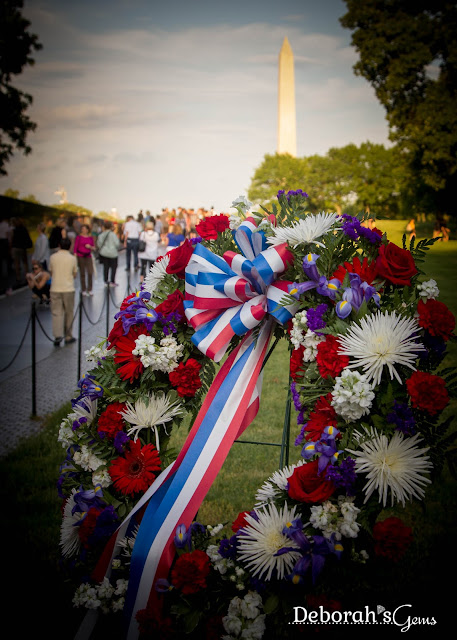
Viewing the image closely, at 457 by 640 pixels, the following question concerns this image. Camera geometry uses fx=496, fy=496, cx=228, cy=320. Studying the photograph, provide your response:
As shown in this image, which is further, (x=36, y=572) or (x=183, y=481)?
(x=36, y=572)

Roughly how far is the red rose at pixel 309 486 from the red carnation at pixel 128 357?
0.99 m

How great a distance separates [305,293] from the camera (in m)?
2.35

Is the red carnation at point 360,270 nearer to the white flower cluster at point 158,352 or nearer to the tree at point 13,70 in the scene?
the white flower cluster at point 158,352

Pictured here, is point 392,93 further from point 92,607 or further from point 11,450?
point 92,607

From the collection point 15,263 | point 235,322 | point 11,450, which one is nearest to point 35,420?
point 11,450

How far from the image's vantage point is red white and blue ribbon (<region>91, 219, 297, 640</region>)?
2327 mm

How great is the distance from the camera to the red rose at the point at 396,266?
86.4 inches

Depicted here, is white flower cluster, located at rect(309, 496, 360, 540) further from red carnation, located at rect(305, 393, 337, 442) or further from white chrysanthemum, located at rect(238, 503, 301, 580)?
red carnation, located at rect(305, 393, 337, 442)

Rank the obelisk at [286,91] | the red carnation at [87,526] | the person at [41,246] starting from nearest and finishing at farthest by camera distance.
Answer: the red carnation at [87,526]
the person at [41,246]
the obelisk at [286,91]

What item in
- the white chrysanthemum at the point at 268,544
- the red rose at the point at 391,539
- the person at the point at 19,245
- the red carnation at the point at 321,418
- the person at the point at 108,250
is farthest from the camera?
the person at the point at 19,245

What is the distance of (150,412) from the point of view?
8.33ft

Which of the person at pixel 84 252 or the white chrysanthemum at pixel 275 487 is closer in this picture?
the white chrysanthemum at pixel 275 487

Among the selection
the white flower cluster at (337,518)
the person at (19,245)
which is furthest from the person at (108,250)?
the white flower cluster at (337,518)

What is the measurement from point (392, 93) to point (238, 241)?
18.6m
